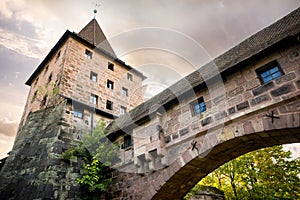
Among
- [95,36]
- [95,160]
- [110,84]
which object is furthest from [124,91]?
[95,160]

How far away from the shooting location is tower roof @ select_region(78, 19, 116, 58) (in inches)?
698

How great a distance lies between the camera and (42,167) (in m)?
8.38

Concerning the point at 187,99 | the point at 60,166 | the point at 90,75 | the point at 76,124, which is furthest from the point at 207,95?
the point at 90,75

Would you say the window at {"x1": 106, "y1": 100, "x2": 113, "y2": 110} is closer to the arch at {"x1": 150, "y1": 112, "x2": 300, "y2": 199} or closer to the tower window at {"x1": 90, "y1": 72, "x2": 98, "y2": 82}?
the tower window at {"x1": 90, "y1": 72, "x2": 98, "y2": 82}

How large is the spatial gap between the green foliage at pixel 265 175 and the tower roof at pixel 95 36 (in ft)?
41.7

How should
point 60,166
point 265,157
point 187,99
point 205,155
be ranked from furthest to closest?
point 265,157
point 60,166
point 187,99
point 205,155

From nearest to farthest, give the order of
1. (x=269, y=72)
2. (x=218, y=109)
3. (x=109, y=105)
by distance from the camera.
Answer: (x=269, y=72), (x=218, y=109), (x=109, y=105)

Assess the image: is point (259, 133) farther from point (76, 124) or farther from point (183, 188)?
point (76, 124)

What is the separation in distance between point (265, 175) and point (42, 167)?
11.1m

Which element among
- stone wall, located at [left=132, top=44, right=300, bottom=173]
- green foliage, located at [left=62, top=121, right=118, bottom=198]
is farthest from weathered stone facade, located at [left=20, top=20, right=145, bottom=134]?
stone wall, located at [left=132, top=44, right=300, bottom=173]

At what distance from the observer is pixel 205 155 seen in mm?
5949

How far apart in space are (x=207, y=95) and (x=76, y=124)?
279 inches

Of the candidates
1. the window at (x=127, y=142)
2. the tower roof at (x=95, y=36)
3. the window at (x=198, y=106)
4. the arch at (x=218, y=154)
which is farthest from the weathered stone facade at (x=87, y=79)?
the window at (x=198, y=106)

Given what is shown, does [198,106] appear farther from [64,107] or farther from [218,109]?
[64,107]
